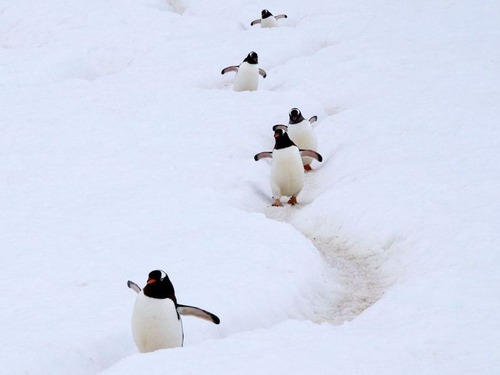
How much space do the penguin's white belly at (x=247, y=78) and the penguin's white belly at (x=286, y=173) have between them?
471 cm

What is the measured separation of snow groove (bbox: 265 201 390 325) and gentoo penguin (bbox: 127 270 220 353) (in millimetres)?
1544

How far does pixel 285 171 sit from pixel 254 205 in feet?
1.92

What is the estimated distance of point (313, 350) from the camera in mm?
4812

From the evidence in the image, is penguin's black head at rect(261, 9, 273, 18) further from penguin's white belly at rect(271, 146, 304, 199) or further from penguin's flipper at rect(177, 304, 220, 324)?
penguin's flipper at rect(177, 304, 220, 324)

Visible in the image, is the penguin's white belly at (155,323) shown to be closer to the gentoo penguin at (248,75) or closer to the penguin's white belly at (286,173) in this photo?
the penguin's white belly at (286,173)

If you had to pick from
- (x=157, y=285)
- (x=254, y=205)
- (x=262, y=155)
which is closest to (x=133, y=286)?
(x=157, y=285)

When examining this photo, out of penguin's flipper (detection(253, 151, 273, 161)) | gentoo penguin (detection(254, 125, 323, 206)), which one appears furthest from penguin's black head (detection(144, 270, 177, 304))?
penguin's flipper (detection(253, 151, 273, 161))

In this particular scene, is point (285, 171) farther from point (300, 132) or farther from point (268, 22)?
point (268, 22)

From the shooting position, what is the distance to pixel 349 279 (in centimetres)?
767

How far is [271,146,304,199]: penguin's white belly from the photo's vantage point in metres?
9.67

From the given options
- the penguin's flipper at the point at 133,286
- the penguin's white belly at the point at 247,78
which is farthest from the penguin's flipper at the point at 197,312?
the penguin's white belly at the point at 247,78

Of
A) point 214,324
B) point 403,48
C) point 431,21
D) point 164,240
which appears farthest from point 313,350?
point 431,21

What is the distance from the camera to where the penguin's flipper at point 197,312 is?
5.79 metres

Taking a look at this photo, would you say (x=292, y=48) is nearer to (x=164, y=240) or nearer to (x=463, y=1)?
(x=463, y=1)
